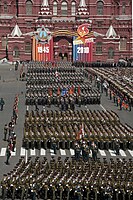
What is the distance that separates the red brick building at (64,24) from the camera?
284 ft

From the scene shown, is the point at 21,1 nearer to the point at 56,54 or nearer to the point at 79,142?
the point at 56,54

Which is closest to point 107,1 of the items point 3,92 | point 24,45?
point 24,45

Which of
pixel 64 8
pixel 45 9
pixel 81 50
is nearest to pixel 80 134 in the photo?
pixel 81 50

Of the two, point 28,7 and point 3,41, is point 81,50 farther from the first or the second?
point 3,41

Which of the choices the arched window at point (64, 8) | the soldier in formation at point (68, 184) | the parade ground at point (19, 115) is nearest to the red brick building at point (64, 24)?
the arched window at point (64, 8)

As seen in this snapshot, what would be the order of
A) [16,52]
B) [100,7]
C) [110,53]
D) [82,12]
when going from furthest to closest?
1. [100,7]
2. [82,12]
3. [110,53]
4. [16,52]

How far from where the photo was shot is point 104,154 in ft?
95.8

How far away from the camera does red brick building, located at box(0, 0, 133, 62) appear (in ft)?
284

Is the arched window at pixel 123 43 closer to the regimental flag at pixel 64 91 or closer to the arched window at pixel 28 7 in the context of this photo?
the arched window at pixel 28 7

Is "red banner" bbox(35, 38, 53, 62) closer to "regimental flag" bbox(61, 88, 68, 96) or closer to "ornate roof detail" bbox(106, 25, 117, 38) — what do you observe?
"ornate roof detail" bbox(106, 25, 117, 38)

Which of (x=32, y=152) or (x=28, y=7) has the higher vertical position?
(x=28, y=7)

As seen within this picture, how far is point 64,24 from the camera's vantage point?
3455 inches

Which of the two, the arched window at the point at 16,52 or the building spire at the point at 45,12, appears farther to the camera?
the building spire at the point at 45,12

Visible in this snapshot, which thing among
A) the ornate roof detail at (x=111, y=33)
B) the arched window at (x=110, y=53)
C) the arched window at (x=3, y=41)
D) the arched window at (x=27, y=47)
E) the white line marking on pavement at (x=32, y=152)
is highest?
the ornate roof detail at (x=111, y=33)
